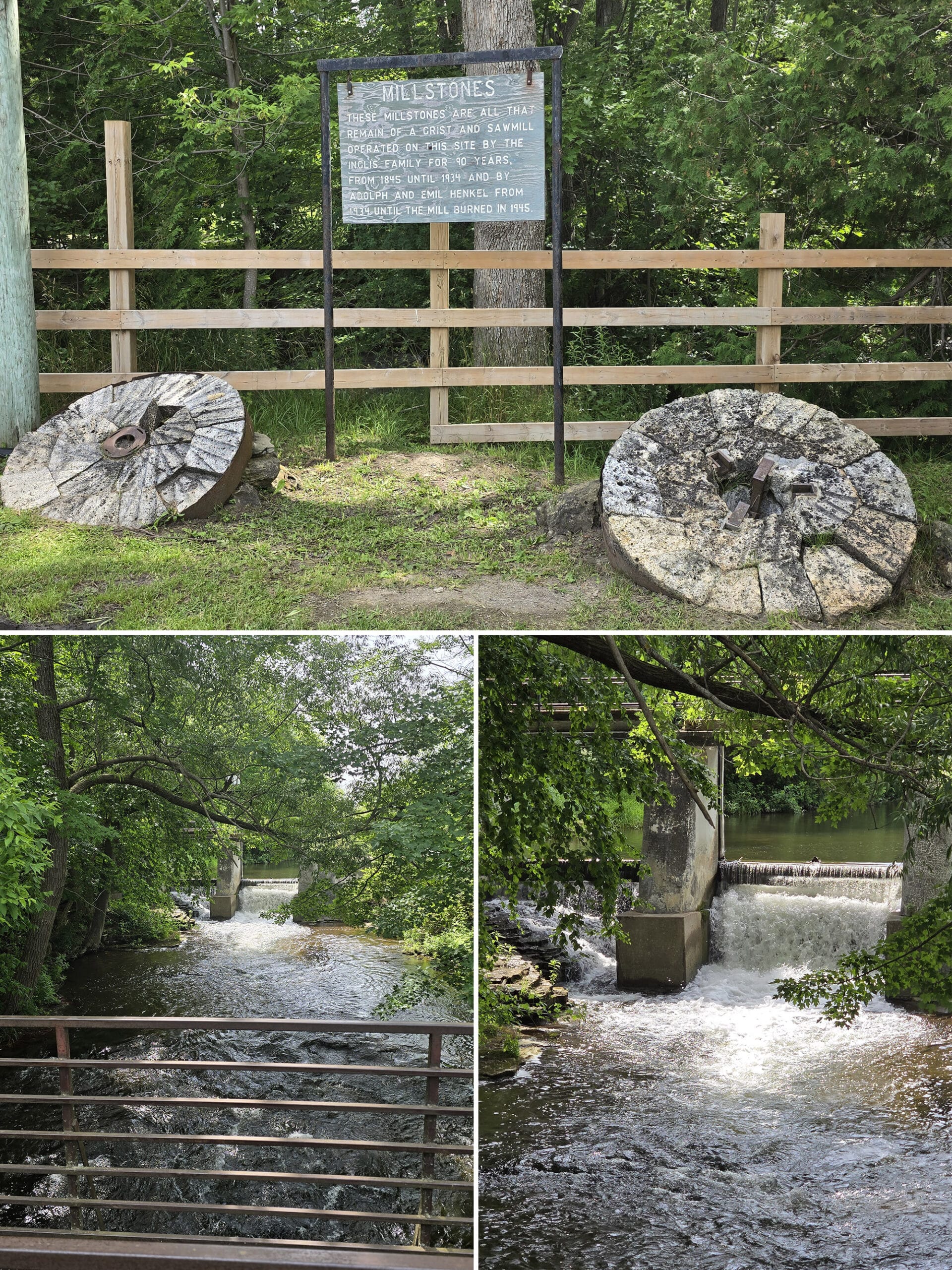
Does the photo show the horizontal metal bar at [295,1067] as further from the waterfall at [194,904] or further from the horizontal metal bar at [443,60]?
the horizontal metal bar at [443,60]

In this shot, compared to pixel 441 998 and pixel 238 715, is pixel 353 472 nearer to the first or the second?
pixel 238 715

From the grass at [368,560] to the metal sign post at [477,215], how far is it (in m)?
0.31

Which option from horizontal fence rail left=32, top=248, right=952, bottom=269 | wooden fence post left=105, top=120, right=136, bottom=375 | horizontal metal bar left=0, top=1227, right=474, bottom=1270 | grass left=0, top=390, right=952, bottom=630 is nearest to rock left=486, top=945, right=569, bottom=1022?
horizontal metal bar left=0, top=1227, right=474, bottom=1270

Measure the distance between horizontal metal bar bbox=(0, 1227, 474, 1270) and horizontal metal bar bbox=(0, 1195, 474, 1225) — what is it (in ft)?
0.25

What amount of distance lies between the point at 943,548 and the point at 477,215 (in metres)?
3.41

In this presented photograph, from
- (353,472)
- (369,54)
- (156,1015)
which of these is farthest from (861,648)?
(369,54)

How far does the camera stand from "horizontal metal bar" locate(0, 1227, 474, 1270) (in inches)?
135

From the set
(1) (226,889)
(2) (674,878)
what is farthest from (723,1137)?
(1) (226,889)

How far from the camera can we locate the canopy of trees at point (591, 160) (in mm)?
7410

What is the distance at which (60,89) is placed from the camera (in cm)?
895

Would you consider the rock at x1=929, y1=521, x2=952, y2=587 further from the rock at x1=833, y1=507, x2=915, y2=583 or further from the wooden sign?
the wooden sign

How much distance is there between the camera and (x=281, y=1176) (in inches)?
137

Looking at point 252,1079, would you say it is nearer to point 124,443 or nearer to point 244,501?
point 244,501

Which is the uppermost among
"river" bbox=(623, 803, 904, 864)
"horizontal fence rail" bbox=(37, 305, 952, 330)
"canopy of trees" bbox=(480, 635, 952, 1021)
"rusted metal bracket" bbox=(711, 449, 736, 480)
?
"horizontal fence rail" bbox=(37, 305, 952, 330)
